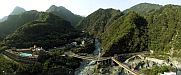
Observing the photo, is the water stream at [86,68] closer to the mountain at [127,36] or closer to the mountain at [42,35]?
the mountain at [127,36]

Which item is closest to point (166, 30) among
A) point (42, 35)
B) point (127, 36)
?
point (127, 36)

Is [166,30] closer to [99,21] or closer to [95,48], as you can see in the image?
[95,48]

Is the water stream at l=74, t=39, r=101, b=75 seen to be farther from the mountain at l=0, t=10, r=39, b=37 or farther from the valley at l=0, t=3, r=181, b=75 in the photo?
the mountain at l=0, t=10, r=39, b=37

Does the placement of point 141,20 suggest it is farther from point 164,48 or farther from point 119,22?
point 164,48

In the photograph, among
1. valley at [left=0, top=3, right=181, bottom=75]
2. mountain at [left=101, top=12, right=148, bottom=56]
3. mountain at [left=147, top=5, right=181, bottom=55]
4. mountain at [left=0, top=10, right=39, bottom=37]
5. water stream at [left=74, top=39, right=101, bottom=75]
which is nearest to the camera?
valley at [left=0, top=3, right=181, bottom=75]

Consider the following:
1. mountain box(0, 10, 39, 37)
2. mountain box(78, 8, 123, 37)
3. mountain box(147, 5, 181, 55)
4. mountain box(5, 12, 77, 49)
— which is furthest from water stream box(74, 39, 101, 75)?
mountain box(78, 8, 123, 37)

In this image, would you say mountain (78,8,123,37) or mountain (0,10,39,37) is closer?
mountain (0,10,39,37)
